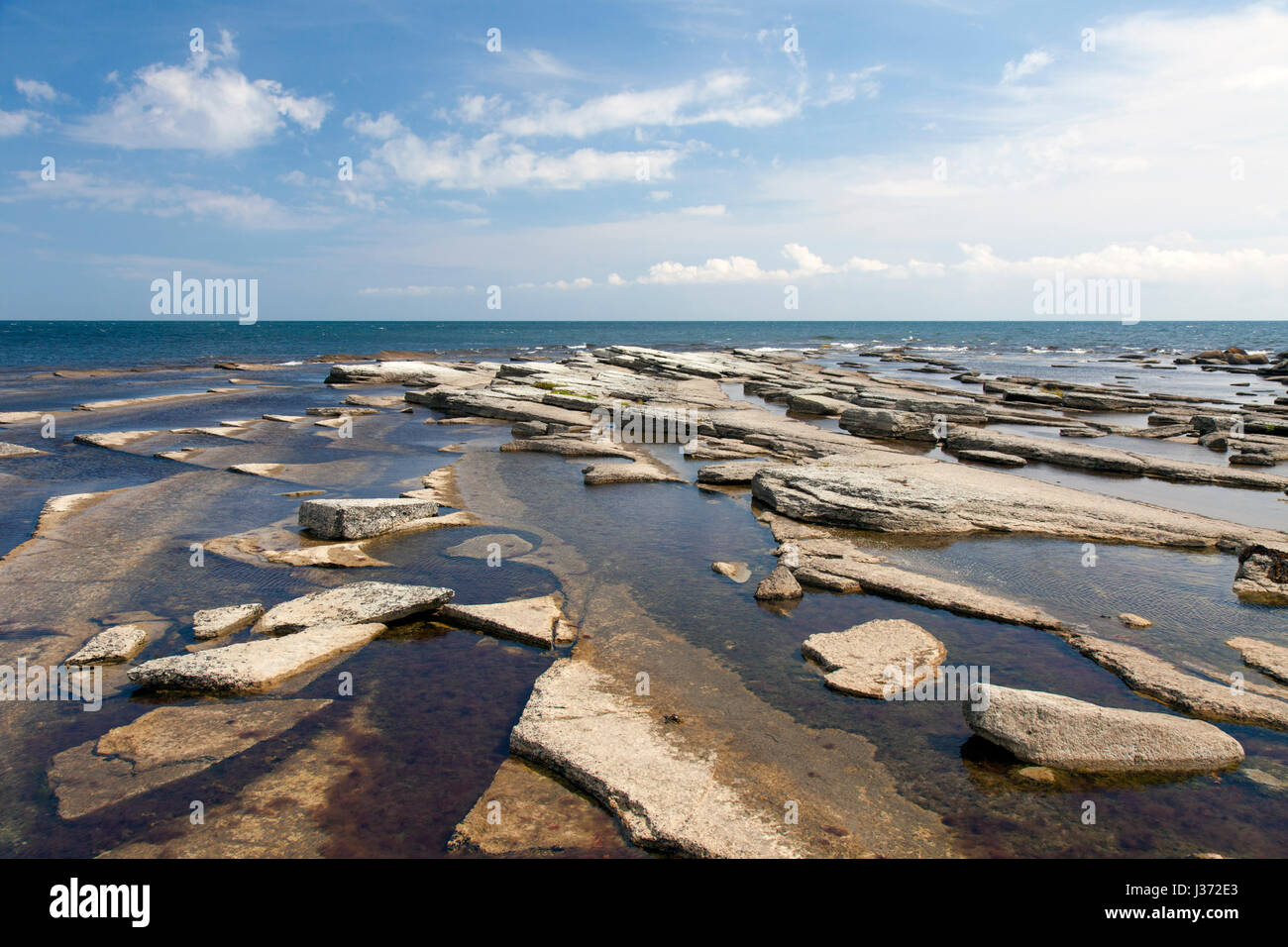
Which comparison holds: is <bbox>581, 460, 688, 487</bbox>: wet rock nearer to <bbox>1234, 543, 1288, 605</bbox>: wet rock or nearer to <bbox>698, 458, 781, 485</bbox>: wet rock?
<bbox>698, 458, 781, 485</bbox>: wet rock

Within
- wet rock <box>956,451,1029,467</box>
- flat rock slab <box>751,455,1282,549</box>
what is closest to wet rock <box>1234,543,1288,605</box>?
flat rock slab <box>751,455,1282,549</box>

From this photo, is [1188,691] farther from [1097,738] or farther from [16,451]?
[16,451]

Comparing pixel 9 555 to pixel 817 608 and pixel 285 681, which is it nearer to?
pixel 285 681

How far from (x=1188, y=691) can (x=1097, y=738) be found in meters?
1.36

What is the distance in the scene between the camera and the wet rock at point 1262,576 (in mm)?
6949

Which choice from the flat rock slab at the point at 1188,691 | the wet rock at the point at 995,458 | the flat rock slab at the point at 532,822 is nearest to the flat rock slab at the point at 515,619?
the flat rock slab at the point at 532,822

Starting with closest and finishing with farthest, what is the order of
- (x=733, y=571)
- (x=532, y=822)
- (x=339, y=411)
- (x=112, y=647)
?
(x=532, y=822) < (x=112, y=647) < (x=733, y=571) < (x=339, y=411)

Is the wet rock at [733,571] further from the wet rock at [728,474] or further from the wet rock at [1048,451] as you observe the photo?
the wet rock at [1048,451]

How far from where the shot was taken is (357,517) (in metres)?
8.55

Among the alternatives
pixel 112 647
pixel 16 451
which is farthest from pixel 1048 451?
pixel 16 451

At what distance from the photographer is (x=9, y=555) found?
7.71 meters
